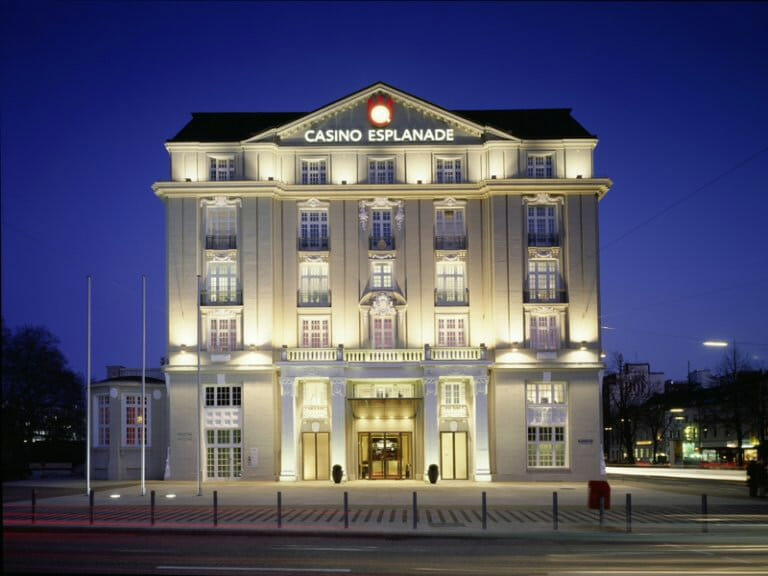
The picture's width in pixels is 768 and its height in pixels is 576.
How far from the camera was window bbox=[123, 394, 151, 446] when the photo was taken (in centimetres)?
5969

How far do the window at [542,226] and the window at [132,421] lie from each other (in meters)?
26.5

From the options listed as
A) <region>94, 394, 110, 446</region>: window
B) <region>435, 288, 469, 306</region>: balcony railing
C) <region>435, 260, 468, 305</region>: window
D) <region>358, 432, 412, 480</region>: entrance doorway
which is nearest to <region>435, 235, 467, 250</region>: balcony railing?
<region>435, 260, 468, 305</region>: window

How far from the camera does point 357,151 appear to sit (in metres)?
60.4

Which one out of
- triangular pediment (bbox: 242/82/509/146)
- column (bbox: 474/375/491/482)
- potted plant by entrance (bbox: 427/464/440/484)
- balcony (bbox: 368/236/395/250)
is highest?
triangular pediment (bbox: 242/82/509/146)

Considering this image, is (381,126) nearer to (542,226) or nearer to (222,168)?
(222,168)

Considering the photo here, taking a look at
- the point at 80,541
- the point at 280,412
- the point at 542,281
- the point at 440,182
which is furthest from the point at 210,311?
the point at 80,541

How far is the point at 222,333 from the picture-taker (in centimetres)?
5884

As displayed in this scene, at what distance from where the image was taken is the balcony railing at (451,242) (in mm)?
60375

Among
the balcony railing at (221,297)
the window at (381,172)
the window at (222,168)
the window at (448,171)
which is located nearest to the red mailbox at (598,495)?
the balcony railing at (221,297)

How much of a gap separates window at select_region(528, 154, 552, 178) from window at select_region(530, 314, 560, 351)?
910cm

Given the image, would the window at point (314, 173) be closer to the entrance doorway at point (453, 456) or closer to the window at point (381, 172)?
the window at point (381, 172)

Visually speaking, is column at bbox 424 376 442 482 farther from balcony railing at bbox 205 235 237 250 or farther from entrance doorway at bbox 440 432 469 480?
balcony railing at bbox 205 235 237 250

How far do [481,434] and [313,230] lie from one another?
1656cm

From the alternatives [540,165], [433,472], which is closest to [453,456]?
[433,472]
